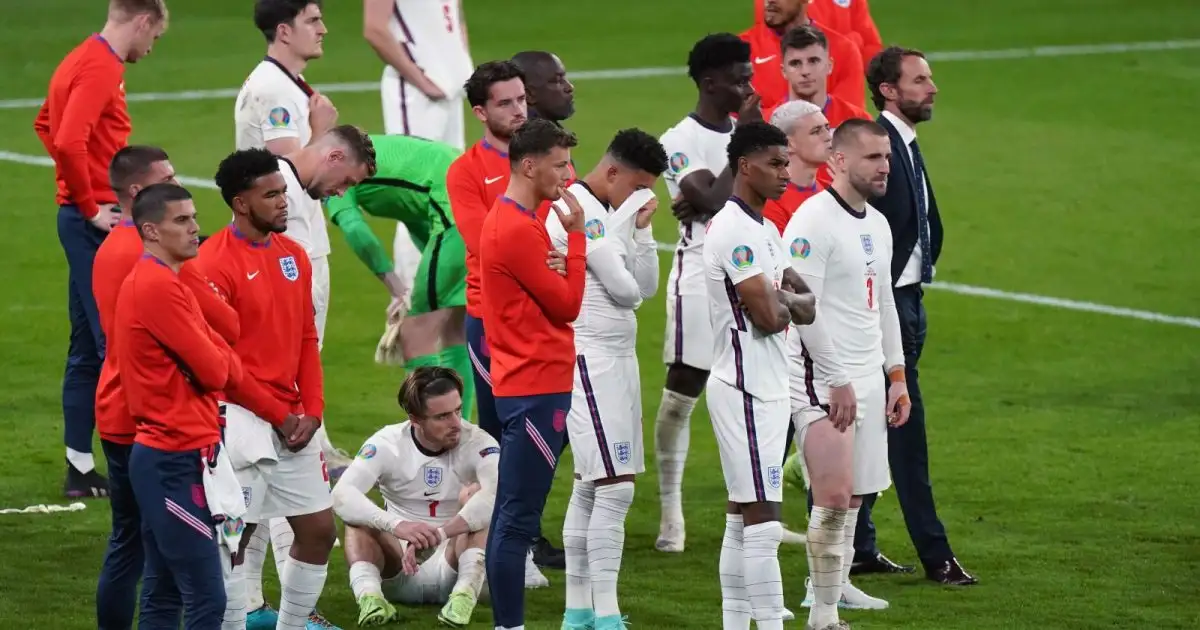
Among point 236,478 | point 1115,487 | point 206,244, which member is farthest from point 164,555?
point 1115,487

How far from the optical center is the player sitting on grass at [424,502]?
303 inches

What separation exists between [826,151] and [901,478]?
1455mm

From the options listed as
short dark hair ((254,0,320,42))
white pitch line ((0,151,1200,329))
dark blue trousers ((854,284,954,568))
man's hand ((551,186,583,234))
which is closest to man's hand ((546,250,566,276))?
man's hand ((551,186,583,234))

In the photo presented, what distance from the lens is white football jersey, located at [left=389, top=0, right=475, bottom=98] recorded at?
1130 centimetres

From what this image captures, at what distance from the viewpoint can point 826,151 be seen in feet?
25.6

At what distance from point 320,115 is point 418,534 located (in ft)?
7.39

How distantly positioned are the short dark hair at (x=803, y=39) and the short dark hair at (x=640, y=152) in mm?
1656

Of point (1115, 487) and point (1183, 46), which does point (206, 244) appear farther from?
point (1183, 46)

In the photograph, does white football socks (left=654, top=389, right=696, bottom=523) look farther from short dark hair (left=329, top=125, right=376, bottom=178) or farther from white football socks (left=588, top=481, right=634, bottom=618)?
short dark hair (left=329, top=125, right=376, bottom=178)

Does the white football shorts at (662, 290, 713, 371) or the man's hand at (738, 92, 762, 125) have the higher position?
the man's hand at (738, 92, 762, 125)

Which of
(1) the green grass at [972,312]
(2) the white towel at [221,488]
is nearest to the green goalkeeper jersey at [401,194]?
(1) the green grass at [972,312]

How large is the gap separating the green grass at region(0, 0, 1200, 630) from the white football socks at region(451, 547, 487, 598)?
16 cm

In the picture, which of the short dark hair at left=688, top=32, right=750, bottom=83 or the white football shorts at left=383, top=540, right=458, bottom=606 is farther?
the short dark hair at left=688, top=32, right=750, bottom=83

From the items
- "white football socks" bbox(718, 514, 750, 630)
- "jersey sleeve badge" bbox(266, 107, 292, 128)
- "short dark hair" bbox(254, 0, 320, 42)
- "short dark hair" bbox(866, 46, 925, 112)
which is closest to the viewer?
"white football socks" bbox(718, 514, 750, 630)
